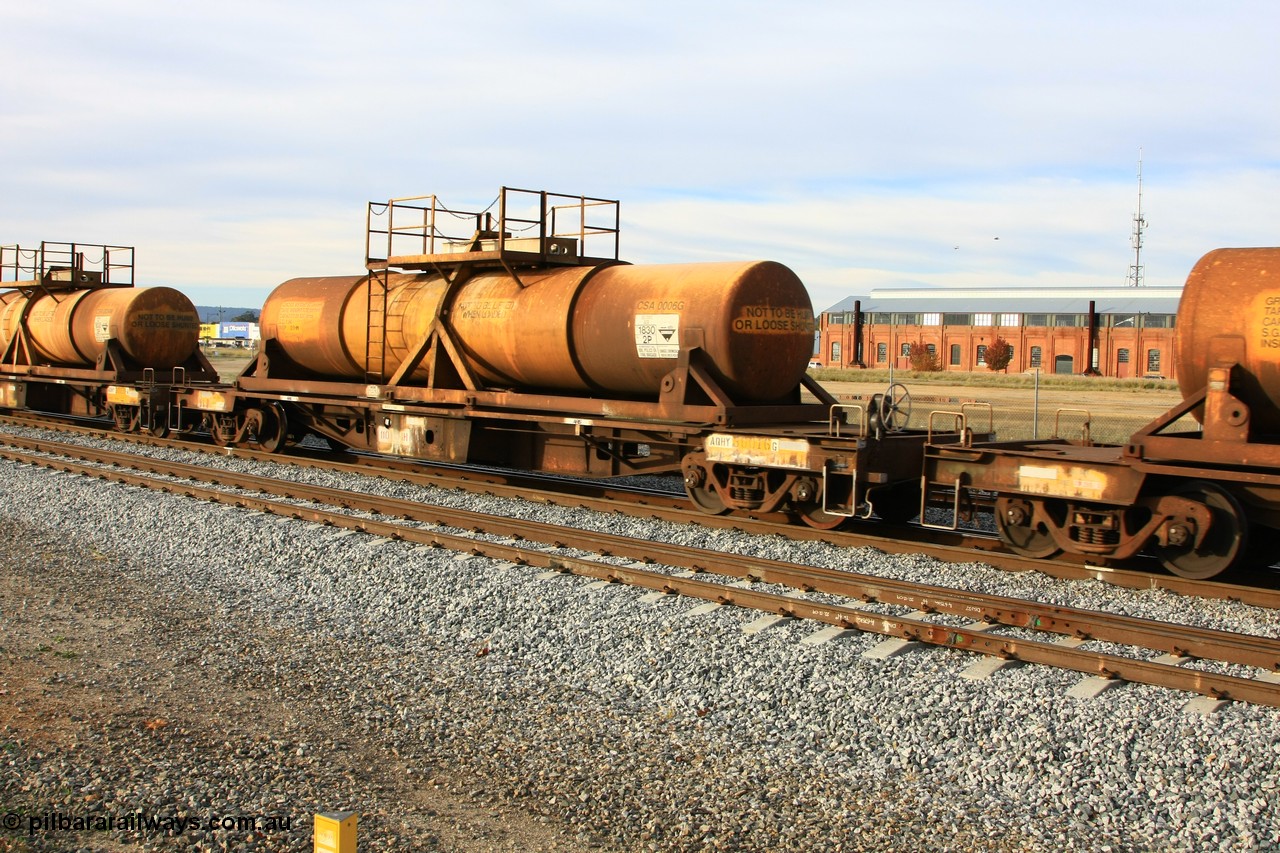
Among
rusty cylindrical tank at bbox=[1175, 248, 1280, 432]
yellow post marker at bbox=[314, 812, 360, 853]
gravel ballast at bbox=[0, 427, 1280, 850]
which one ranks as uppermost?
rusty cylindrical tank at bbox=[1175, 248, 1280, 432]

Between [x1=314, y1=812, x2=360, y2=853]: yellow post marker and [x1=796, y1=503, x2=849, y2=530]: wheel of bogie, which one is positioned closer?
[x1=314, y1=812, x2=360, y2=853]: yellow post marker

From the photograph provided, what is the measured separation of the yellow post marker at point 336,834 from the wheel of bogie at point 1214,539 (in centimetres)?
838

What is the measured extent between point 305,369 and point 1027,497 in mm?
13681

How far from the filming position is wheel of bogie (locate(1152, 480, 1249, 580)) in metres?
9.52

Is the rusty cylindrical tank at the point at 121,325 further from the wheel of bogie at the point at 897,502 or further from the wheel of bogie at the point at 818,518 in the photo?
the wheel of bogie at the point at 897,502

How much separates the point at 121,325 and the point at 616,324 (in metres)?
14.6

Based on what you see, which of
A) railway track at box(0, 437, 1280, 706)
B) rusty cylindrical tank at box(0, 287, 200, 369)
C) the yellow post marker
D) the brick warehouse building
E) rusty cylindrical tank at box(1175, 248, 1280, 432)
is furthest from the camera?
the brick warehouse building

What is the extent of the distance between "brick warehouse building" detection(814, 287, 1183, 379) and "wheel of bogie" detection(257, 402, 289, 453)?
2528 inches

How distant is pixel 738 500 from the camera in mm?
12852

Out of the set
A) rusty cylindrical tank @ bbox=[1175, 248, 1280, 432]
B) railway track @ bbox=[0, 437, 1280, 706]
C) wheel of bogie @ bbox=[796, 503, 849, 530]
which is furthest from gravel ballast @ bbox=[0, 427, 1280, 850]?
wheel of bogie @ bbox=[796, 503, 849, 530]

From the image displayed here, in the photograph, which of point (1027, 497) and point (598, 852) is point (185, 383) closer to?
point (1027, 497)

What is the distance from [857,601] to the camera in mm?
9031

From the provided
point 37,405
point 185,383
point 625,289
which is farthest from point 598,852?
point 37,405

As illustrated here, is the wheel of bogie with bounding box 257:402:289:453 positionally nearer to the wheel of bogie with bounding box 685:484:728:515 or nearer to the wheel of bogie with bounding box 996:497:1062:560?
the wheel of bogie with bounding box 685:484:728:515
